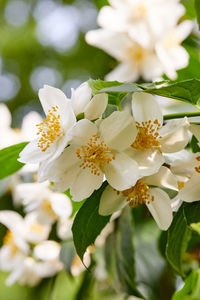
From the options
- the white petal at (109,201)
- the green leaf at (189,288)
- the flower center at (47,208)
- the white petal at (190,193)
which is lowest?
the flower center at (47,208)

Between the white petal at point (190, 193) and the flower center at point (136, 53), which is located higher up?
the white petal at point (190, 193)

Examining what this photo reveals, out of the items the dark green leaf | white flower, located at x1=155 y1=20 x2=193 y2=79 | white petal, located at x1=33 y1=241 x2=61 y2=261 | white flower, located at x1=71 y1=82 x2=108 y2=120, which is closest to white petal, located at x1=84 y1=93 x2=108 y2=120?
white flower, located at x1=71 y1=82 x2=108 y2=120

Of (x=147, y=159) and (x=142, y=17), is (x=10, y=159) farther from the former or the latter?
(x=142, y=17)

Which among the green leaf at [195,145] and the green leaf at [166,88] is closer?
the green leaf at [166,88]

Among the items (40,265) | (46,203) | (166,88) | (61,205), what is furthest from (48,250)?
(166,88)

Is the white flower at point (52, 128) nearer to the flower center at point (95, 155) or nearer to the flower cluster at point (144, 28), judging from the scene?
the flower center at point (95, 155)

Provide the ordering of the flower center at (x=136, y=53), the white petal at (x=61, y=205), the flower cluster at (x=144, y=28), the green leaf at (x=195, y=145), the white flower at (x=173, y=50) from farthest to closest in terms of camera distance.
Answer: the flower center at (x=136, y=53)
the flower cluster at (x=144, y=28)
the white flower at (x=173, y=50)
the white petal at (x=61, y=205)
the green leaf at (x=195, y=145)

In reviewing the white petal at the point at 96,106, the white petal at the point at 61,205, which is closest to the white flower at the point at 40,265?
the white petal at the point at 61,205

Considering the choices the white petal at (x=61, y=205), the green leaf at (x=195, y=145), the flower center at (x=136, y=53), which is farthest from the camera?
the flower center at (x=136, y=53)

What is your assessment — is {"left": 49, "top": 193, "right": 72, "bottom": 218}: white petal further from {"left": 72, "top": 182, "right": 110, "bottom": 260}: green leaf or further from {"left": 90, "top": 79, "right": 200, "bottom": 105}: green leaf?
{"left": 90, "top": 79, "right": 200, "bottom": 105}: green leaf

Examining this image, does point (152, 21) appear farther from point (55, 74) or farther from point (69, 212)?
point (55, 74)
